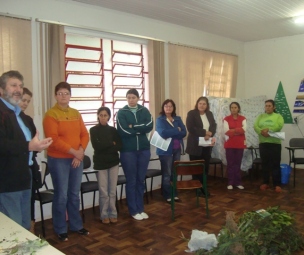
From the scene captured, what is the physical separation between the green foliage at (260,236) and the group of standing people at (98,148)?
1.28 metres

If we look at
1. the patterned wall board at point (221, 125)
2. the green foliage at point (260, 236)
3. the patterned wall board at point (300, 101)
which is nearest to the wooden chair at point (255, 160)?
the patterned wall board at point (221, 125)

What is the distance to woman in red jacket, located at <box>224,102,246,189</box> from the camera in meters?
4.66

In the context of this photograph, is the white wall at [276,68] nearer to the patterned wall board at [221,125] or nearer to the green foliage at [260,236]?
the patterned wall board at [221,125]

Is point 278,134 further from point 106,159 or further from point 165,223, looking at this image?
point 106,159

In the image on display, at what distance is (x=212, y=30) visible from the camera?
227 inches

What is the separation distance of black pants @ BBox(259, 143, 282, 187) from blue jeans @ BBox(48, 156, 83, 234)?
9.64ft

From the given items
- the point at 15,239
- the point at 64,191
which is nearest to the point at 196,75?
the point at 64,191

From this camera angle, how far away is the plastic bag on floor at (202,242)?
251cm

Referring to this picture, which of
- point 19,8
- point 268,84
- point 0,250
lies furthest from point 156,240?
point 268,84

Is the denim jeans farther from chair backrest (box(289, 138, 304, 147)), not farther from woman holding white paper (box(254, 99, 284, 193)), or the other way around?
chair backrest (box(289, 138, 304, 147))

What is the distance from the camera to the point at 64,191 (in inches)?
117

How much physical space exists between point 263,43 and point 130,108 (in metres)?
4.30

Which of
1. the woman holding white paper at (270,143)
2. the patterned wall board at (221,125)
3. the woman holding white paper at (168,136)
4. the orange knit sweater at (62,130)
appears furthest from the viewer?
the patterned wall board at (221,125)

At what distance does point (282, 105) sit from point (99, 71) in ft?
13.0
